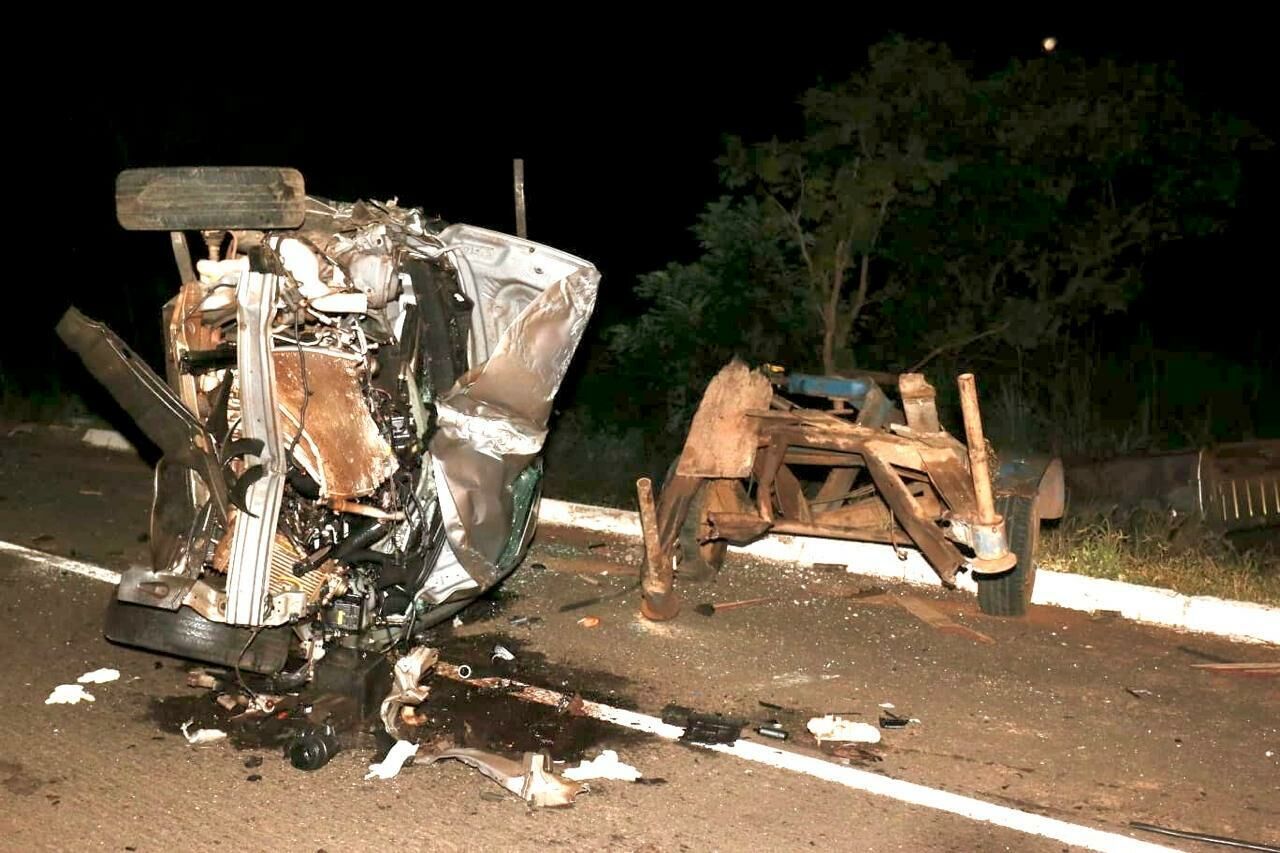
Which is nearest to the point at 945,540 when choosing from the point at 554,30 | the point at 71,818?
the point at 71,818

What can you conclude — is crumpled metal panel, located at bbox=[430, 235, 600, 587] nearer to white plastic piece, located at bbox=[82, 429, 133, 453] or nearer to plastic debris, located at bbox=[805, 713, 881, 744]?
plastic debris, located at bbox=[805, 713, 881, 744]

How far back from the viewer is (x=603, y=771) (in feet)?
16.8

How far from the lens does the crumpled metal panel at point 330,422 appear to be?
5305mm

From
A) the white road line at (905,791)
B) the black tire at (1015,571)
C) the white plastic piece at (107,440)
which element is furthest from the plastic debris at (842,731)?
the white plastic piece at (107,440)

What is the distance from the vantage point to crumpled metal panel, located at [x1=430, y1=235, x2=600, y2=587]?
5.75 m

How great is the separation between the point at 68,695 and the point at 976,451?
14.0ft

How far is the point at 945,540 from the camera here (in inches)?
258

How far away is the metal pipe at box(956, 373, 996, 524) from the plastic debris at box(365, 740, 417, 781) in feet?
9.13

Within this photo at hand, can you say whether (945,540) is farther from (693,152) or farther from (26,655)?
(693,152)

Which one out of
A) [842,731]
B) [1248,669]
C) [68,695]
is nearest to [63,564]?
[68,695]

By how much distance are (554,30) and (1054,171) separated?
1925 centimetres

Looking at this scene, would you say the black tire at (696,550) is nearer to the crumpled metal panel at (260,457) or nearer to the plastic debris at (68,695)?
the crumpled metal panel at (260,457)

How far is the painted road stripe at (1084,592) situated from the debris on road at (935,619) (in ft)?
0.88

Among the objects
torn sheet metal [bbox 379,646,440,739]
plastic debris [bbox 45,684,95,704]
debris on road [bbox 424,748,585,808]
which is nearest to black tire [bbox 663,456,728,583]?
torn sheet metal [bbox 379,646,440,739]
